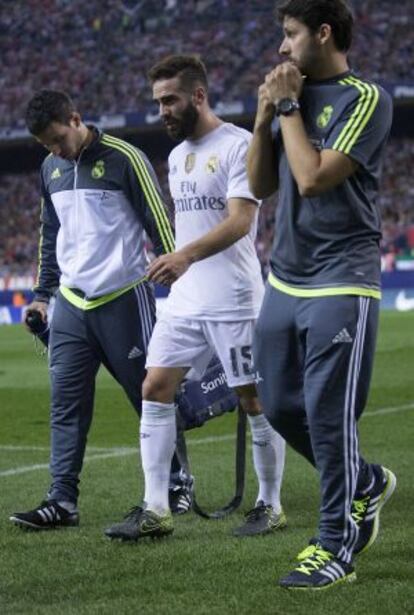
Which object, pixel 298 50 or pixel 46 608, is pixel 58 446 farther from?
pixel 298 50

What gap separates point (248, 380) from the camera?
641cm

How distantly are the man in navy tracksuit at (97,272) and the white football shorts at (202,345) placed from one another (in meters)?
0.46

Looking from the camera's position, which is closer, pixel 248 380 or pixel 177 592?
pixel 177 592

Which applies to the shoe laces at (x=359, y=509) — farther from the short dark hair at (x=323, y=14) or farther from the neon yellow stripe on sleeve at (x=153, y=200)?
the neon yellow stripe on sleeve at (x=153, y=200)

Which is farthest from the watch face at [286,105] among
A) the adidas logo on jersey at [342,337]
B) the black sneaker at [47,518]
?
the black sneaker at [47,518]

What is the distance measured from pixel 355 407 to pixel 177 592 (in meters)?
0.89

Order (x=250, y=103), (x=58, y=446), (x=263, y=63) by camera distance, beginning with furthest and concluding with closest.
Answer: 1. (x=263, y=63)
2. (x=250, y=103)
3. (x=58, y=446)

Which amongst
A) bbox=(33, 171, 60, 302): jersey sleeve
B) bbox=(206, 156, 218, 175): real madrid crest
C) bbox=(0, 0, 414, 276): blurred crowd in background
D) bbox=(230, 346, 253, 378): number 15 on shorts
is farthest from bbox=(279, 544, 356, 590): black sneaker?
bbox=(0, 0, 414, 276): blurred crowd in background

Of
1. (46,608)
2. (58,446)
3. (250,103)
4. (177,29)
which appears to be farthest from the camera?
(177,29)

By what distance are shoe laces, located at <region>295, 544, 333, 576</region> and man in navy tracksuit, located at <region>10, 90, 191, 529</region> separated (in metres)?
2.07

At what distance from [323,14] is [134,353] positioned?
2.48 metres

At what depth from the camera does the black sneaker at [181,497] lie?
6988 mm

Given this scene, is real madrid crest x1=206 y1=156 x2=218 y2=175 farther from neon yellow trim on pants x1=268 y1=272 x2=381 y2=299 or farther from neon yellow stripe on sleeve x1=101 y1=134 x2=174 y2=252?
neon yellow trim on pants x1=268 y1=272 x2=381 y2=299

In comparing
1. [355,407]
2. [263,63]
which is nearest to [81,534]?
[355,407]
